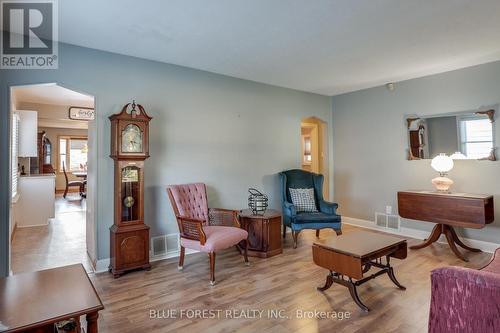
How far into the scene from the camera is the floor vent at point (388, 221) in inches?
189

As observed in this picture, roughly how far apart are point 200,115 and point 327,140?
9.57ft

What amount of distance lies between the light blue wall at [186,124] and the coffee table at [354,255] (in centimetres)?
202

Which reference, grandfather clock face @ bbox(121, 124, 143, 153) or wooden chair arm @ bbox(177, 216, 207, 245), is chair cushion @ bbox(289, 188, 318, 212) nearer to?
wooden chair arm @ bbox(177, 216, 207, 245)

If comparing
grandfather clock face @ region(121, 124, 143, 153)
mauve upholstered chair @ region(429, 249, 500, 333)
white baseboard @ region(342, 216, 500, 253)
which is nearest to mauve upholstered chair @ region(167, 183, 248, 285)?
grandfather clock face @ region(121, 124, 143, 153)

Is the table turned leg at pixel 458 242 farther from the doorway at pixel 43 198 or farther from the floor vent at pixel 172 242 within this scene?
the doorway at pixel 43 198

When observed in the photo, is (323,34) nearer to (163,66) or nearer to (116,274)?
(163,66)

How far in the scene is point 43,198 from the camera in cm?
563

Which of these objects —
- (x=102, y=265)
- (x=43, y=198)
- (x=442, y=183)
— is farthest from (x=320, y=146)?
(x=43, y=198)

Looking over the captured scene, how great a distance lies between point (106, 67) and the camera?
3.38 m

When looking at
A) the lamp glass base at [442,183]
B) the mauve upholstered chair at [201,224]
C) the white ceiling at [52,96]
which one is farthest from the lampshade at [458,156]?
the white ceiling at [52,96]

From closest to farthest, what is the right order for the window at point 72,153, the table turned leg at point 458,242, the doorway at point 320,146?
the table turned leg at point 458,242
the doorway at point 320,146
the window at point 72,153

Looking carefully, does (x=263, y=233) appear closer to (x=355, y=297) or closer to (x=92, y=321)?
(x=355, y=297)

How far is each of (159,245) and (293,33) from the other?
299cm

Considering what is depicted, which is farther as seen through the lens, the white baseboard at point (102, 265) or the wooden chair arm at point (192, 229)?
the white baseboard at point (102, 265)
